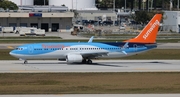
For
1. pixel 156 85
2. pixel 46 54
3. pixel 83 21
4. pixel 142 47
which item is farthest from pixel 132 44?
pixel 83 21

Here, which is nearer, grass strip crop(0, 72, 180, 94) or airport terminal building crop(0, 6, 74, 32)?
grass strip crop(0, 72, 180, 94)

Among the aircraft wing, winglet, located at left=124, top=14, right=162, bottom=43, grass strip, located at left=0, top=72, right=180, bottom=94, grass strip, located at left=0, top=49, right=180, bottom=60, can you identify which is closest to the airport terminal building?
grass strip, located at left=0, top=49, right=180, bottom=60

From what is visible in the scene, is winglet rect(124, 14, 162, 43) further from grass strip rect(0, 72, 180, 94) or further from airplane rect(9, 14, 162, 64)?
grass strip rect(0, 72, 180, 94)

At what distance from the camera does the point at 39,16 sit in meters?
125

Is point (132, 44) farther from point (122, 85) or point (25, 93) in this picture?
point (25, 93)

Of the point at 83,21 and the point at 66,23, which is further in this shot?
the point at 83,21

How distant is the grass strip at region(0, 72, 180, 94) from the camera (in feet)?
115

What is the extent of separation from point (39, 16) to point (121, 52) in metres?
72.6

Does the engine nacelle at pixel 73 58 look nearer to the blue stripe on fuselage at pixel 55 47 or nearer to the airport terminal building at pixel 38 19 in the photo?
the blue stripe on fuselage at pixel 55 47

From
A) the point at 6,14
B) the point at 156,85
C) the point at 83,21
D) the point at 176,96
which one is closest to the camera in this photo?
the point at 176,96

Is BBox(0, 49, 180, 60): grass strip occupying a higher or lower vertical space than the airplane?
lower

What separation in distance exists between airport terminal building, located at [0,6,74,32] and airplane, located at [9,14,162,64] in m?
70.4

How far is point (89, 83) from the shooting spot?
130 ft

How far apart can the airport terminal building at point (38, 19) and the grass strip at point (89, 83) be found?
8000cm
